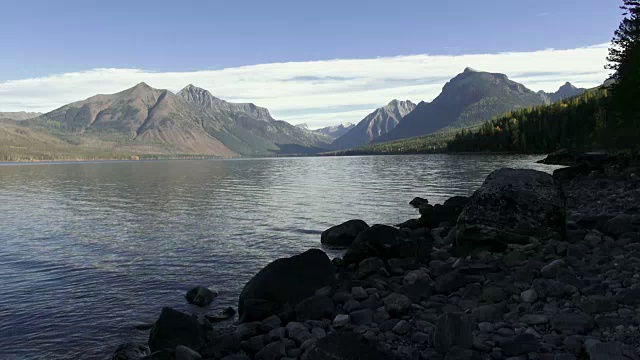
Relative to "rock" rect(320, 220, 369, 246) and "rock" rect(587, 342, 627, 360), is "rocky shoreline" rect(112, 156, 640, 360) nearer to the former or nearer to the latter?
"rock" rect(587, 342, 627, 360)

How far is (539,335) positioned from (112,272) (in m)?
19.1

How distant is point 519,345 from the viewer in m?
8.71

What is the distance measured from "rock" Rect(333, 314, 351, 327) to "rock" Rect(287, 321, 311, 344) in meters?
0.90

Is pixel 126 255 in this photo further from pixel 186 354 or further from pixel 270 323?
pixel 186 354

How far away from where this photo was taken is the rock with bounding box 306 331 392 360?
27.0ft

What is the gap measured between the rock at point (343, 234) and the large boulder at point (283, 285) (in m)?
9.42

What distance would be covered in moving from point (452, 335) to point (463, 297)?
3768 millimetres

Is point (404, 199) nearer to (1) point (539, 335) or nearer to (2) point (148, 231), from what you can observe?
(2) point (148, 231)

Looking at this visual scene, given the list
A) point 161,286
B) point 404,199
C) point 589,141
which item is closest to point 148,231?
point 161,286

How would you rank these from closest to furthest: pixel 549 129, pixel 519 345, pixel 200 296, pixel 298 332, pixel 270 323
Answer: pixel 519 345, pixel 298 332, pixel 270 323, pixel 200 296, pixel 549 129

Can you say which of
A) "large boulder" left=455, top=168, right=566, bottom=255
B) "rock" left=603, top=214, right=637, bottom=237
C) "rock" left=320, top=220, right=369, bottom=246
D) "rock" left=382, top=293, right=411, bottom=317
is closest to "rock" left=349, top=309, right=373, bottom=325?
"rock" left=382, top=293, right=411, bottom=317

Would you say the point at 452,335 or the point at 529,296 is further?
the point at 529,296

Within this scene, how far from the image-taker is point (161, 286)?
61.4 ft

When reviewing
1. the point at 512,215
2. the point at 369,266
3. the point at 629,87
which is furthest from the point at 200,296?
the point at 629,87
